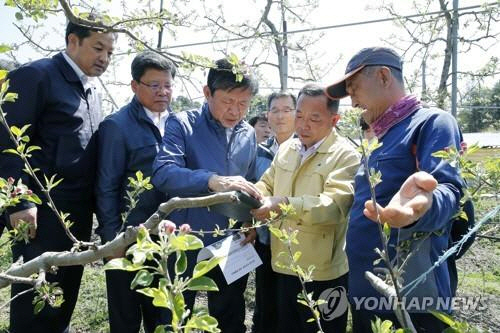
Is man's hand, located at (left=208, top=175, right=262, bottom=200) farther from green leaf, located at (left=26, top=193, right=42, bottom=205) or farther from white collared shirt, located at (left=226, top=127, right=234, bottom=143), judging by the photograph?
green leaf, located at (left=26, top=193, right=42, bottom=205)

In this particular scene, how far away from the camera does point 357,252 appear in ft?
5.83

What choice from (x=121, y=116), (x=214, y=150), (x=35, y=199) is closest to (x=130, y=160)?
(x=121, y=116)

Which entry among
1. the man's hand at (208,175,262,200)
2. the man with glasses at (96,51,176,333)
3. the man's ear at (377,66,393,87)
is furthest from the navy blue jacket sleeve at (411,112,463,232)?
the man with glasses at (96,51,176,333)

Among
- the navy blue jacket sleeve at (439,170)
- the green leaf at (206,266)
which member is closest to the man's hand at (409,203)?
the navy blue jacket sleeve at (439,170)

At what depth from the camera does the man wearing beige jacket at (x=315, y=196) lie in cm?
216

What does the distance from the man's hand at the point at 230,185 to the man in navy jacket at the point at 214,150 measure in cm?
18

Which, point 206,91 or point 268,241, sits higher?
point 206,91

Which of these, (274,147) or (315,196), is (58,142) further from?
(274,147)

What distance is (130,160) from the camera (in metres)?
2.56

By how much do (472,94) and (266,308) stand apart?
2854mm

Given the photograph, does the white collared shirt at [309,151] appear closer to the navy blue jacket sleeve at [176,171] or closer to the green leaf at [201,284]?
the navy blue jacket sleeve at [176,171]

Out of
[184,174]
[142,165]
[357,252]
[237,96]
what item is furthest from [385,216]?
[142,165]

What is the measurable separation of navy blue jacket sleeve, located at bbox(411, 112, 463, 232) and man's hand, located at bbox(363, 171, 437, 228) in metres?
0.09

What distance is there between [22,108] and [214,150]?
101 centimetres
